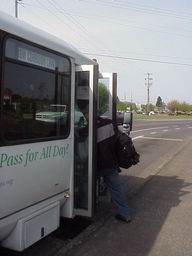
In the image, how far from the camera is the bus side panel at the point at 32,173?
139 inches

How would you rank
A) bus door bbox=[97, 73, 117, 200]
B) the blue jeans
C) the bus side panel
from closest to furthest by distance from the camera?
the bus side panel, the blue jeans, bus door bbox=[97, 73, 117, 200]

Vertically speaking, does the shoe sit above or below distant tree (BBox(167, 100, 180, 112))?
below

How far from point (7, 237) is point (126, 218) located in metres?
2.47

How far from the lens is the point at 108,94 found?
616 cm

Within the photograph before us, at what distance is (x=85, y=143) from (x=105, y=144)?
40 cm

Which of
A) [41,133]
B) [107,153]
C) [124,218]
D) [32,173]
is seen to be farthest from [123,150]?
[32,173]

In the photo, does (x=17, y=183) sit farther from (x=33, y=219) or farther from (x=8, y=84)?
(x=8, y=84)

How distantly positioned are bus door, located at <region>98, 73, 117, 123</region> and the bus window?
1.43 metres

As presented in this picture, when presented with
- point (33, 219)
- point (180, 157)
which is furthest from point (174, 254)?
point (180, 157)

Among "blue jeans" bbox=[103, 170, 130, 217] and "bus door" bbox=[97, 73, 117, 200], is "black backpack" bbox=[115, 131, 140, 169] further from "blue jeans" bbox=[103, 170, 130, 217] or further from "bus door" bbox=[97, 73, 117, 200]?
"bus door" bbox=[97, 73, 117, 200]

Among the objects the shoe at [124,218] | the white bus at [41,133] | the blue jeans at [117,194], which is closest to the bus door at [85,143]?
the white bus at [41,133]

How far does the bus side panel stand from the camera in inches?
139

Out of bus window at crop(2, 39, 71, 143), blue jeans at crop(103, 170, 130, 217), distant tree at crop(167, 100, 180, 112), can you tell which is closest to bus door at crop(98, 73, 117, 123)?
blue jeans at crop(103, 170, 130, 217)

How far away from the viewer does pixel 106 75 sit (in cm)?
612
